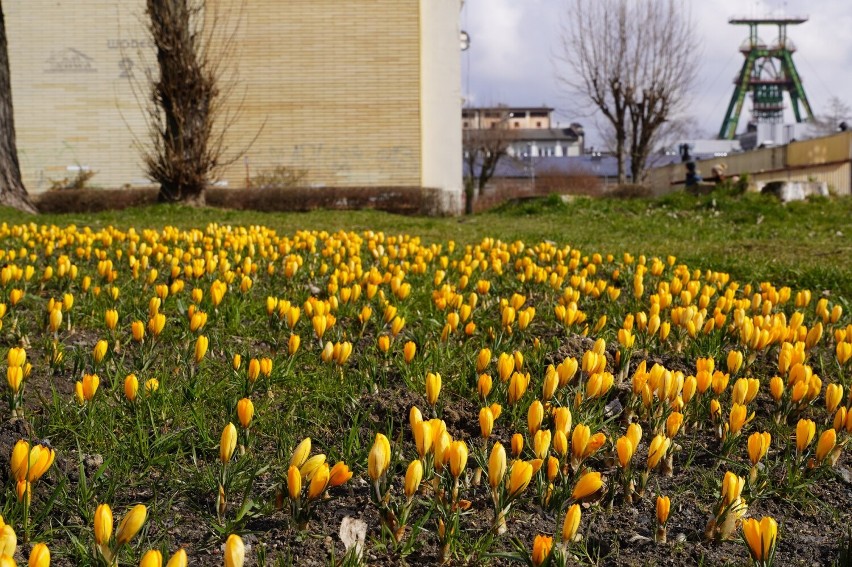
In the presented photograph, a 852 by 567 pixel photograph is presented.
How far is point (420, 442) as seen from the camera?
182 cm

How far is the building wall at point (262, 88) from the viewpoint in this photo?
21.1m

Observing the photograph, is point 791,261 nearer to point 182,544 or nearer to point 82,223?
point 182,544

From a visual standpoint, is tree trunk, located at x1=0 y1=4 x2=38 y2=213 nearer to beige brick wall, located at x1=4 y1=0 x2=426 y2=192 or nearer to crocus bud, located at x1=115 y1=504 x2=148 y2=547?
beige brick wall, located at x1=4 y1=0 x2=426 y2=192

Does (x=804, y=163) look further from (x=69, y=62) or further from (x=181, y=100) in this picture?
(x=69, y=62)

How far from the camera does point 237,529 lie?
5.92 ft

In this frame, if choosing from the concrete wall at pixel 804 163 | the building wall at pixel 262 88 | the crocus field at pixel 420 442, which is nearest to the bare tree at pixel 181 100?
the building wall at pixel 262 88

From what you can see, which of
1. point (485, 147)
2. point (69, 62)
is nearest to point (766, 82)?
point (485, 147)

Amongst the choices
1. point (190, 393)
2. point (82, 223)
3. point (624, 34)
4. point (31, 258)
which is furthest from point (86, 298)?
point (624, 34)

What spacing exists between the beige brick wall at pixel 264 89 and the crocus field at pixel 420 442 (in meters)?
18.2

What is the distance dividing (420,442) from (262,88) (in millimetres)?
20954

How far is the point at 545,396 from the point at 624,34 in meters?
35.3

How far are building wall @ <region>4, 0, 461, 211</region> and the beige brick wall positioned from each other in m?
0.03

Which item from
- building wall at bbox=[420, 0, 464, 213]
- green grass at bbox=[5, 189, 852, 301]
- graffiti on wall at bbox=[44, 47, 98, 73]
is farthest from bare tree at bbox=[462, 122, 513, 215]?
green grass at bbox=[5, 189, 852, 301]

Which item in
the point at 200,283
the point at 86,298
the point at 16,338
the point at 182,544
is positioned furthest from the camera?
the point at 200,283
